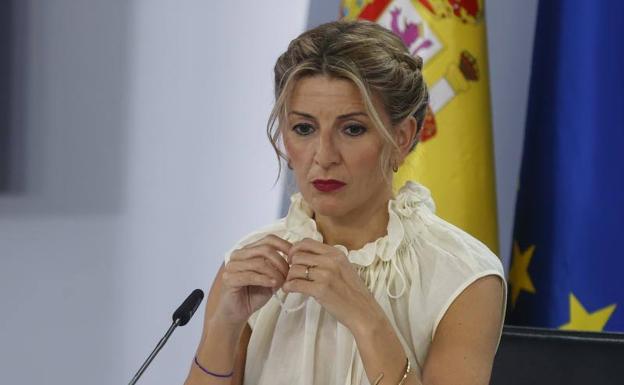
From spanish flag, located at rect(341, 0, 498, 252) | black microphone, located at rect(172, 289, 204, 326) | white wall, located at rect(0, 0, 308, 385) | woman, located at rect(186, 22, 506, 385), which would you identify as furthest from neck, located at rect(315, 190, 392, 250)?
white wall, located at rect(0, 0, 308, 385)

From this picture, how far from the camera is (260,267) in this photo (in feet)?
4.72

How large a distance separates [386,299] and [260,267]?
0.23 metres

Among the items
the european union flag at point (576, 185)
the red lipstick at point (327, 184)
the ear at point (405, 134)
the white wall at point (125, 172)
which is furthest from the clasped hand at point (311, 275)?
the white wall at point (125, 172)

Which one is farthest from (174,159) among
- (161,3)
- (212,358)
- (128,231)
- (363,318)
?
(363,318)

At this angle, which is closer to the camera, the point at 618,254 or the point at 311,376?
the point at 311,376

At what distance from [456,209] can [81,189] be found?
96 centimetres

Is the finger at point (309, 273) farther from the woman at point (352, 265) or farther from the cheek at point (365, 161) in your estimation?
the cheek at point (365, 161)

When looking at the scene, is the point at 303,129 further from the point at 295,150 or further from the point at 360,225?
the point at 360,225

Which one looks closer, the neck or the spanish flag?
the neck

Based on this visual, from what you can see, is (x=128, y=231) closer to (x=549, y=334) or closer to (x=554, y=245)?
(x=554, y=245)

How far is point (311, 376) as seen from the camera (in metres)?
1.53

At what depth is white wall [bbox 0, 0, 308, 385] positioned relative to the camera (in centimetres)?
254

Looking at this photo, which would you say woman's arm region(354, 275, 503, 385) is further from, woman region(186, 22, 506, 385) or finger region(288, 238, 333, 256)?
finger region(288, 238, 333, 256)

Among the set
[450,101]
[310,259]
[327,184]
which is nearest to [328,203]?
[327,184]
